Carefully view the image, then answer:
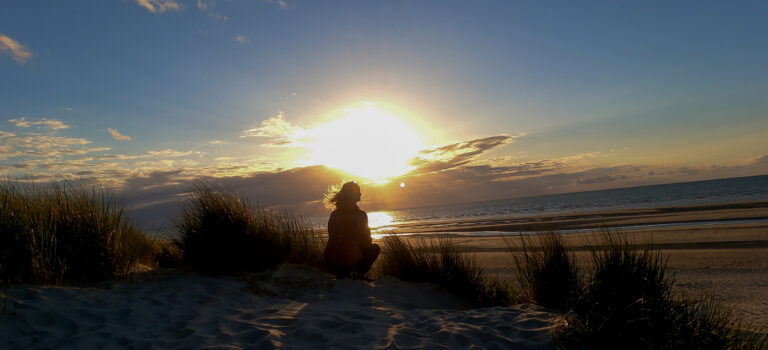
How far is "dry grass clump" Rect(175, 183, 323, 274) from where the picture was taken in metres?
6.66

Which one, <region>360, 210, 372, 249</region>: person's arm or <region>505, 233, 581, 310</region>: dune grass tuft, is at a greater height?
<region>360, 210, 372, 249</region>: person's arm

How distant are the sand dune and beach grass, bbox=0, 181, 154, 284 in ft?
1.68

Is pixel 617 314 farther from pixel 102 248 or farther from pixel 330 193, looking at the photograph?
pixel 102 248

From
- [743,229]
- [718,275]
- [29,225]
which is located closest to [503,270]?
[718,275]

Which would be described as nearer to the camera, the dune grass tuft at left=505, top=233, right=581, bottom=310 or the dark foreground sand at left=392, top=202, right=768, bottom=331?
the dune grass tuft at left=505, top=233, right=581, bottom=310

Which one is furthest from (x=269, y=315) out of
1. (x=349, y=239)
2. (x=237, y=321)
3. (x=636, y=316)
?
(x=636, y=316)

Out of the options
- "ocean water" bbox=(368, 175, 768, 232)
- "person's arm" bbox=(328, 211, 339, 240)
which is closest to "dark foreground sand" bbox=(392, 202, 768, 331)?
"person's arm" bbox=(328, 211, 339, 240)

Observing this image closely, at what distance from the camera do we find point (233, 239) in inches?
268

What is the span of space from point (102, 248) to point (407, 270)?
4.69 metres

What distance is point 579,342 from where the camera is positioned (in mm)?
3607

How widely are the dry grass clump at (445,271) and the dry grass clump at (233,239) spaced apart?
1487mm

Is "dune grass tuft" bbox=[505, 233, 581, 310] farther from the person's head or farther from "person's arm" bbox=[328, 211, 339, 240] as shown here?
"person's arm" bbox=[328, 211, 339, 240]

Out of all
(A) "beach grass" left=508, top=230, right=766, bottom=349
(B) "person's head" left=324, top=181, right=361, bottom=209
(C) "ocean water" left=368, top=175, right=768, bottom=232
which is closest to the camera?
(A) "beach grass" left=508, top=230, right=766, bottom=349

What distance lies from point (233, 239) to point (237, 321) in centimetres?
305
